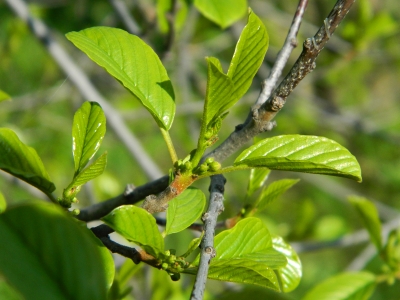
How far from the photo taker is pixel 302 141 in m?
0.74

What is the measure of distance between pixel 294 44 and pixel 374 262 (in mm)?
3209

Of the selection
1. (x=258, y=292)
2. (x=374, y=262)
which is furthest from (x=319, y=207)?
(x=258, y=292)

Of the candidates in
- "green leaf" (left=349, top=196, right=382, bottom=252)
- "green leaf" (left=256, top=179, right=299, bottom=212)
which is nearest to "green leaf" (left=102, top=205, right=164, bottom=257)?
"green leaf" (left=256, top=179, right=299, bottom=212)

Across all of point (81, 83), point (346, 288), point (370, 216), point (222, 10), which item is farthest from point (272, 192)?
point (81, 83)

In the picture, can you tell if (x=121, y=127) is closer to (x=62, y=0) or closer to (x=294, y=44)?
(x=294, y=44)

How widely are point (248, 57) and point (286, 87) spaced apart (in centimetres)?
7

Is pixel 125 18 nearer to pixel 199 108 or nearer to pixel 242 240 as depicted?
pixel 199 108

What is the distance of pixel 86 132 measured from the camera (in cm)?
80

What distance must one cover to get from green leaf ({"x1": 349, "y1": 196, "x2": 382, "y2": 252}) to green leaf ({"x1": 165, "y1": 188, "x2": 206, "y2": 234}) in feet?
2.04

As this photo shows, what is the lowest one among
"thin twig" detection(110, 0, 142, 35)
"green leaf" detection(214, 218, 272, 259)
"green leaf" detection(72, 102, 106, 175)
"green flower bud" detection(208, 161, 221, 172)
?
"green leaf" detection(214, 218, 272, 259)

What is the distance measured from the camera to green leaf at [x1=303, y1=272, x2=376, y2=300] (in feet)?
4.26

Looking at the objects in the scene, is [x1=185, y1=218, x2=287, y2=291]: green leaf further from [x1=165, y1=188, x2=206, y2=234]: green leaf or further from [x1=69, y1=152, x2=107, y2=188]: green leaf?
[x1=69, y1=152, x2=107, y2=188]: green leaf

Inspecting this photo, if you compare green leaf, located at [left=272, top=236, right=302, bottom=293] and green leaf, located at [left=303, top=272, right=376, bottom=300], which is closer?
green leaf, located at [left=272, top=236, right=302, bottom=293]

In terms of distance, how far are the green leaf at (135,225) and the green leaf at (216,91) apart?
172 mm
